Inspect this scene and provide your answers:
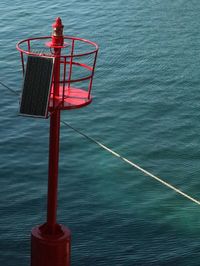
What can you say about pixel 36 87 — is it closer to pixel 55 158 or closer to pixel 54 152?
pixel 54 152

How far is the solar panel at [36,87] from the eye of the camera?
18.2 metres

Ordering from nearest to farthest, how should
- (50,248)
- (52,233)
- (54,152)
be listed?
(54,152)
(50,248)
(52,233)

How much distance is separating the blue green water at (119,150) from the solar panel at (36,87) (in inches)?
417

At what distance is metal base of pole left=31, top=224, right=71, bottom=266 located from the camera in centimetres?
1981

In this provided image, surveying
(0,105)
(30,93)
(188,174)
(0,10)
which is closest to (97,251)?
(188,174)

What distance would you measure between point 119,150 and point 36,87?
19793 mm

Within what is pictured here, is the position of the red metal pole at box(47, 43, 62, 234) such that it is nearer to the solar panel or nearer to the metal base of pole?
the metal base of pole

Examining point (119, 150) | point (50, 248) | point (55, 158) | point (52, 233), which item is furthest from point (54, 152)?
point (119, 150)

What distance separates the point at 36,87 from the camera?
60.1 feet

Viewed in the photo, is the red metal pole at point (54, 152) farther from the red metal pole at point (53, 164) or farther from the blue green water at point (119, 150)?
the blue green water at point (119, 150)

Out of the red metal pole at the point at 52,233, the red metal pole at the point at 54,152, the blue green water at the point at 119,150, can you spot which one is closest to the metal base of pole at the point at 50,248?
the red metal pole at the point at 52,233

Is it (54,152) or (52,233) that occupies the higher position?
(54,152)

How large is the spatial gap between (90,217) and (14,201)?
3.36m

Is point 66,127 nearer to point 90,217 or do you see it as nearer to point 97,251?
point 90,217
